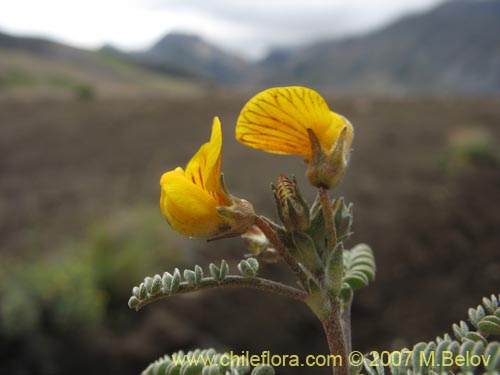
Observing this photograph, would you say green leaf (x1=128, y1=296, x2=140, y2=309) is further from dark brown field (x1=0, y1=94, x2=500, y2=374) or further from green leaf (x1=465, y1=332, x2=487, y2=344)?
dark brown field (x1=0, y1=94, x2=500, y2=374)

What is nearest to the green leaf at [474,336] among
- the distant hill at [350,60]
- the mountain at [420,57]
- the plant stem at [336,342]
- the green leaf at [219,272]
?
the plant stem at [336,342]

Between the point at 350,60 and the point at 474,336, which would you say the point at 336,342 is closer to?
the point at 474,336

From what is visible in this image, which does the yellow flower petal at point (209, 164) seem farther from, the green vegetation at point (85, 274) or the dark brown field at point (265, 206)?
the dark brown field at point (265, 206)

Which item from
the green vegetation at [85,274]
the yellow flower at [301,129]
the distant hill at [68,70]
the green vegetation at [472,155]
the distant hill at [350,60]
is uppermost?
the distant hill at [350,60]

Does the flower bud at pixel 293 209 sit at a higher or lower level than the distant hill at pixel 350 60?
lower

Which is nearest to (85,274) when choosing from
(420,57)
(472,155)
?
(472,155)

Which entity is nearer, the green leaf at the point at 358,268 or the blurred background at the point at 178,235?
the green leaf at the point at 358,268

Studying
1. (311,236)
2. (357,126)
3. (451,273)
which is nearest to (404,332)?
(451,273)

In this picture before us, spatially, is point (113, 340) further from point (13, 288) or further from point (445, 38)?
point (445, 38)
